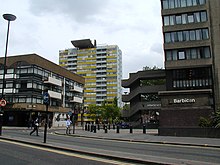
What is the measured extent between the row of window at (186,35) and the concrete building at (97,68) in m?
81.1

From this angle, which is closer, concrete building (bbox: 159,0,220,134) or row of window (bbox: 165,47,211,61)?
concrete building (bbox: 159,0,220,134)

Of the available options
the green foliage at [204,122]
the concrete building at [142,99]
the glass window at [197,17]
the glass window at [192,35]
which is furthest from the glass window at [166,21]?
the green foliage at [204,122]

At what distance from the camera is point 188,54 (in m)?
39.2

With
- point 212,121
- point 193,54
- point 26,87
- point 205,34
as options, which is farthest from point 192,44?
point 26,87

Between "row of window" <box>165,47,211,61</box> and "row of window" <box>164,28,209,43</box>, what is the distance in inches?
69.4

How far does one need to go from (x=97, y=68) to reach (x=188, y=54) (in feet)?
291

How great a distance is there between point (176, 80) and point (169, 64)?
321 cm

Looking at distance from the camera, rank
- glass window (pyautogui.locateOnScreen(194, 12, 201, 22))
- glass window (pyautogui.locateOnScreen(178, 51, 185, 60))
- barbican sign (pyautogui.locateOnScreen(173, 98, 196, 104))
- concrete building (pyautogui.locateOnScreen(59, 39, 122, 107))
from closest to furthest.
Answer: barbican sign (pyautogui.locateOnScreen(173, 98, 196, 104))
glass window (pyautogui.locateOnScreen(194, 12, 201, 22))
glass window (pyautogui.locateOnScreen(178, 51, 185, 60))
concrete building (pyautogui.locateOnScreen(59, 39, 122, 107))

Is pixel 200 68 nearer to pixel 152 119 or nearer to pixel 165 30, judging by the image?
pixel 165 30

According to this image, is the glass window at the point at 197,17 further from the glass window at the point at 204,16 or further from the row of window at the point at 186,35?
the row of window at the point at 186,35

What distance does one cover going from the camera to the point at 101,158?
29.8ft

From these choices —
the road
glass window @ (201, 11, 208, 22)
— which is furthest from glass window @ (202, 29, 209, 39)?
the road

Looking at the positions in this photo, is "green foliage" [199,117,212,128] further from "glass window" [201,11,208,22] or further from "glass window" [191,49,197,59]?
"glass window" [201,11,208,22]

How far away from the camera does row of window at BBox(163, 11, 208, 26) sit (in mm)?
38938
